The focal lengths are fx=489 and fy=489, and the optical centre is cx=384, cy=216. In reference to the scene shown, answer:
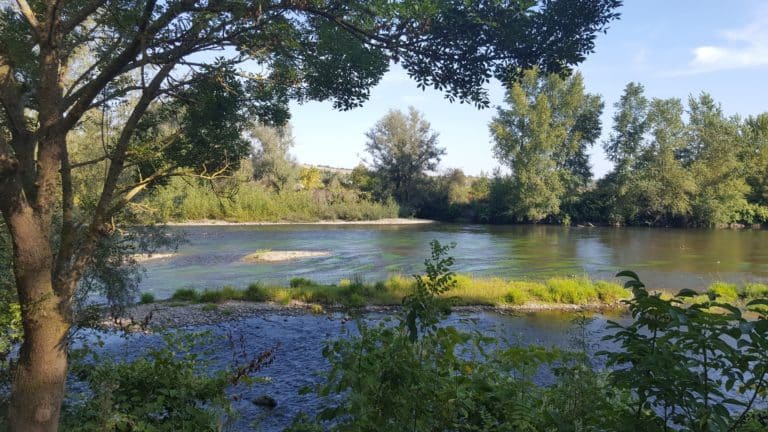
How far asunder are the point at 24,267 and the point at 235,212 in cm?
3987

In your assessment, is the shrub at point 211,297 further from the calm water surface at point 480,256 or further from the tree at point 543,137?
the tree at point 543,137

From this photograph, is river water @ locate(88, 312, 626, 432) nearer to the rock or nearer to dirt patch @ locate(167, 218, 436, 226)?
the rock

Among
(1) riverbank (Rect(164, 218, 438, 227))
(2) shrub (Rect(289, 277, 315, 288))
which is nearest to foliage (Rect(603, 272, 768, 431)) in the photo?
(2) shrub (Rect(289, 277, 315, 288))

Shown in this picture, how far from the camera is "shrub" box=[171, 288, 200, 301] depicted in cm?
1390

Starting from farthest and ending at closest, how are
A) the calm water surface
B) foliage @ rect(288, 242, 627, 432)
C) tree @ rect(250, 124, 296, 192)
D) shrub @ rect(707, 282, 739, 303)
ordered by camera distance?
tree @ rect(250, 124, 296, 192) < the calm water surface < shrub @ rect(707, 282, 739, 303) < foliage @ rect(288, 242, 627, 432)

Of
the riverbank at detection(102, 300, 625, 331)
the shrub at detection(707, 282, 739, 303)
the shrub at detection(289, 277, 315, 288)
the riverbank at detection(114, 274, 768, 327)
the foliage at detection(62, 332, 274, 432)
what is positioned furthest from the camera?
the shrub at detection(289, 277, 315, 288)

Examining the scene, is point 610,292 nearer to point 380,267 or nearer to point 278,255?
point 380,267

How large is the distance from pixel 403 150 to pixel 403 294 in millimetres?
40038

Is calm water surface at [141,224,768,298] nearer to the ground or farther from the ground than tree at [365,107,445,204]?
nearer to the ground

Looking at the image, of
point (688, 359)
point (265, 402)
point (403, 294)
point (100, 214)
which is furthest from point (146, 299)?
point (688, 359)

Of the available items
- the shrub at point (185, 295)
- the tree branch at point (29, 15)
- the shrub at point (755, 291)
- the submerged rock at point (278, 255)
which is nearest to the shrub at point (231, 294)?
the shrub at point (185, 295)

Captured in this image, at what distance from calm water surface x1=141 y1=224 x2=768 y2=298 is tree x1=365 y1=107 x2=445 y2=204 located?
18.0 metres

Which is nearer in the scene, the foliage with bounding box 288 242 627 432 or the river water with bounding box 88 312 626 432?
the foliage with bounding box 288 242 627 432

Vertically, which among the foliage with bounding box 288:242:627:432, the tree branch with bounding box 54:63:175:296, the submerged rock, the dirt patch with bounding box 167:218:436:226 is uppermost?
the tree branch with bounding box 54:63:175:296
